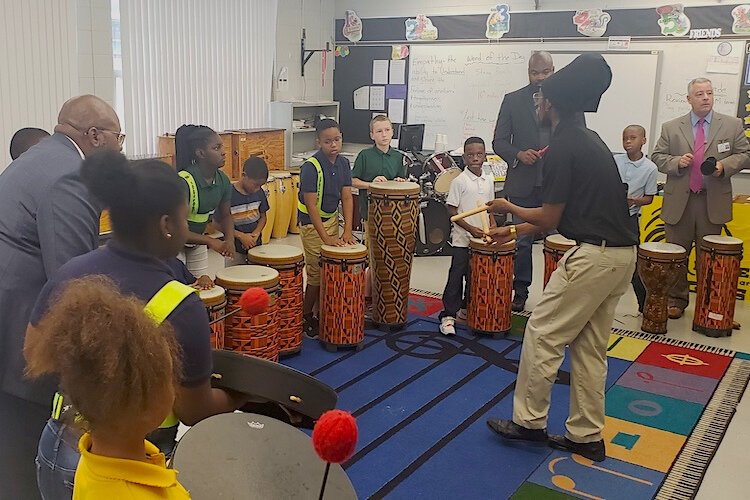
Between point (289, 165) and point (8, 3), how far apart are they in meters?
3.76

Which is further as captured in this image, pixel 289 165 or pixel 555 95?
pixel 289 165

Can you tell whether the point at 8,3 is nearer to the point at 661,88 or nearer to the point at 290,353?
the point at 290,353

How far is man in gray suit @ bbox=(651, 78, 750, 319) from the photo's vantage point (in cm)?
487

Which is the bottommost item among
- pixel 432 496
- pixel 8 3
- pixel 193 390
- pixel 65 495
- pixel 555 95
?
pixel 432 496

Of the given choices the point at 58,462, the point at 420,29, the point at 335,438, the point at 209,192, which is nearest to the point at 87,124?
the point at 58,462

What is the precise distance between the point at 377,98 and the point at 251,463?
25.4ft

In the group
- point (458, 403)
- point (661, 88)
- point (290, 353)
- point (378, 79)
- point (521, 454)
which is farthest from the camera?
point (378, 79)

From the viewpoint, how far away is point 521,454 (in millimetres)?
3158

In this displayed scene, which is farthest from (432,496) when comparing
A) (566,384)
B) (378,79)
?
(378,79)

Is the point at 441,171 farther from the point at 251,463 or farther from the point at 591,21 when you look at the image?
the point at 251,463

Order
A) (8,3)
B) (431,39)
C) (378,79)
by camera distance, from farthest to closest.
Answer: (378,79), (431,39), (8,3)

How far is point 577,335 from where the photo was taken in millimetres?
3031

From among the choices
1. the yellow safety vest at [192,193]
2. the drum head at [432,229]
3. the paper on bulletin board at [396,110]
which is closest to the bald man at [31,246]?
the yellow safety vest at [192,193]

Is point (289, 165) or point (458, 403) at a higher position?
point (289, 165)
